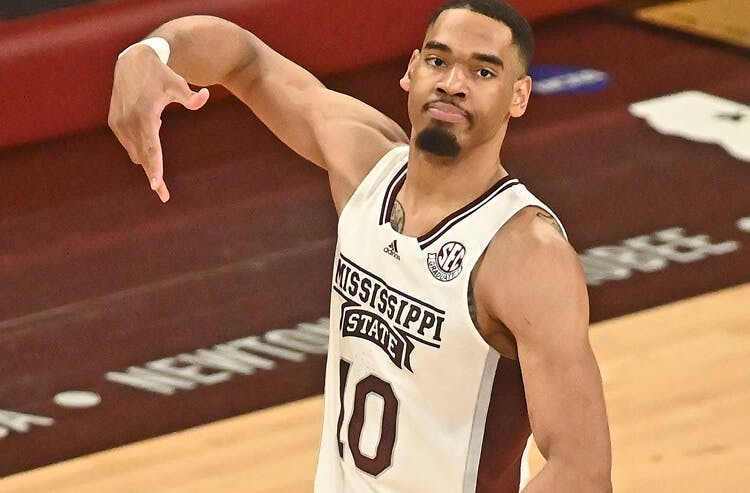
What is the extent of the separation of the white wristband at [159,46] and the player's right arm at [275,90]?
3 cm

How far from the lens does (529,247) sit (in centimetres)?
297

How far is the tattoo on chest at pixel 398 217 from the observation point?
10.7 feet

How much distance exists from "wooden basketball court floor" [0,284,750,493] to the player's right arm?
5.46ft

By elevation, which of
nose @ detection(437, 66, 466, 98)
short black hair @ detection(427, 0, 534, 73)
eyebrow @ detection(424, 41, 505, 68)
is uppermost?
short black hair @ detection(427, 0, 534, 73)

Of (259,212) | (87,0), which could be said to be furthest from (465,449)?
(87,0)

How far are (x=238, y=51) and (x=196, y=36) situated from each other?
0.17m

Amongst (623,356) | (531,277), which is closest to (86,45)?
(623,356)

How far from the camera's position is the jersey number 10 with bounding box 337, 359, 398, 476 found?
3.23 meters

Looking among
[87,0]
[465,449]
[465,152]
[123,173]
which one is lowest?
[123,173]

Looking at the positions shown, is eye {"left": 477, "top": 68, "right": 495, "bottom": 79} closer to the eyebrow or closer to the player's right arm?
the eyebrow

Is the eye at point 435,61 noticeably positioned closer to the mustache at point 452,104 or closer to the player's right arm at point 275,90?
the mustache at point 452,104

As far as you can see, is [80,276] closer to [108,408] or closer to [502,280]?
[108,408]

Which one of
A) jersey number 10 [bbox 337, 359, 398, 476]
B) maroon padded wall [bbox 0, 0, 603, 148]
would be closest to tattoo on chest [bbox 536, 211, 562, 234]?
jersey number 10 [bbox 337, 359, 398, 476]

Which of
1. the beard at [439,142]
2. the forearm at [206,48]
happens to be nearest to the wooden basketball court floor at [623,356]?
the forearm at [206,48]
